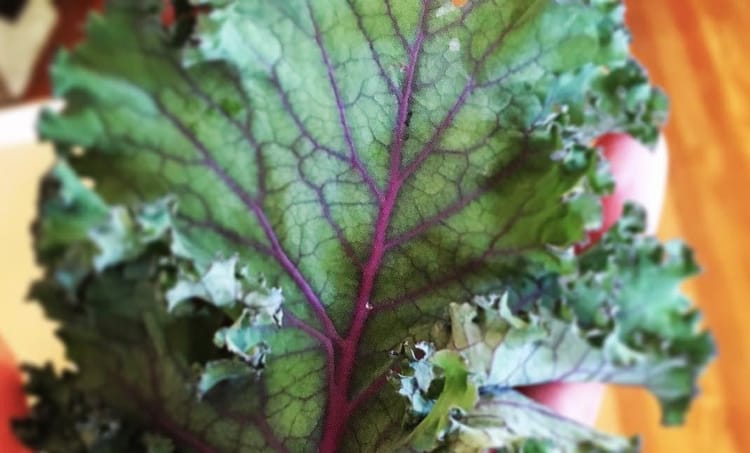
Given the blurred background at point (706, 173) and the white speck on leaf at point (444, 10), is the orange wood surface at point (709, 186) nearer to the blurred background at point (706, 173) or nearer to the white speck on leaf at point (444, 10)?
the blurred background at point (706, 173)

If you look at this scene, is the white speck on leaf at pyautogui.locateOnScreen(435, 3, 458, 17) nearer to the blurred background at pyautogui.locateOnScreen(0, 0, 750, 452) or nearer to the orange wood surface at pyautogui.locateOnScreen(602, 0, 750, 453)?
the blurred background at pyautogui.locateOnScreen(0, 0, 750, 452)

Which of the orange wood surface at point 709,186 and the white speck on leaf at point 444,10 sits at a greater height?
the orange wood surface at point 709,186

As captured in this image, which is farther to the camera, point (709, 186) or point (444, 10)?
point (709, 186)

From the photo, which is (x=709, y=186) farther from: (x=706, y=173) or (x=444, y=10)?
(x=444, y=10)

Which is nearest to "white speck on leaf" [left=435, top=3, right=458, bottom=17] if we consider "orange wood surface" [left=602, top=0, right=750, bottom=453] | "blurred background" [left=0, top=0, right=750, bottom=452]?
"blurred background" [left=0, top=0, right=750, bottom=452]

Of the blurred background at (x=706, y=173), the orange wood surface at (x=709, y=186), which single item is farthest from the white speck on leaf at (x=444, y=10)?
the orange wood surface at (x=709, y=186)

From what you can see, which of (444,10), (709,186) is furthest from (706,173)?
(444,10)

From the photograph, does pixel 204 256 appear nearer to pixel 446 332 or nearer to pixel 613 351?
pixel 446 332
